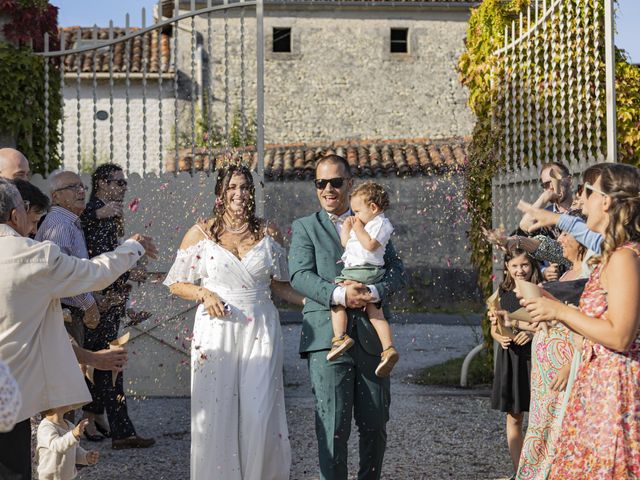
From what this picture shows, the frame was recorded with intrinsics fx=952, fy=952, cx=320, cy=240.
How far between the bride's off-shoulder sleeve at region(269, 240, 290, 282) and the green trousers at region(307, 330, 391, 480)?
0.57 m

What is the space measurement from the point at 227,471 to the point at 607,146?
3806 millimetres

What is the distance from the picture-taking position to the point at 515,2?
8.71m

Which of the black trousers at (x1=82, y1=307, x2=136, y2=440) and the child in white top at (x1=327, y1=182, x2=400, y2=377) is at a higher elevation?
the child in white top at (x1=327, y1=182, x2=400, y2=377)

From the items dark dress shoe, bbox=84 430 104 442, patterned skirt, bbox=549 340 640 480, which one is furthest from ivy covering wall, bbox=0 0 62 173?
patterned skirt, bbox=549 340 640 480

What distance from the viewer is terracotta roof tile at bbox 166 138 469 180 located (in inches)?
843

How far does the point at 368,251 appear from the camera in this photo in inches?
203

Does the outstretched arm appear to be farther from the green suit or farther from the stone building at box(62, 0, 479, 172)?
the stone building at box(62, 0, 479, 172)

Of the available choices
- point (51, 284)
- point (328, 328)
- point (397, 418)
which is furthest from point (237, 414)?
point (397, 418)

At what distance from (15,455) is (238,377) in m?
1.55

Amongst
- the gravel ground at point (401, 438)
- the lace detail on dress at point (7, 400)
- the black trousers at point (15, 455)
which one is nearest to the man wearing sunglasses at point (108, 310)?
the gravel ground at point (401, 438)

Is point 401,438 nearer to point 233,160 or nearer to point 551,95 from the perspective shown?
point 551,95

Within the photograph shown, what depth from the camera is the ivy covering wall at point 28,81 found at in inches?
339

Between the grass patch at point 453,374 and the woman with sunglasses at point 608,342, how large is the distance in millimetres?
5709

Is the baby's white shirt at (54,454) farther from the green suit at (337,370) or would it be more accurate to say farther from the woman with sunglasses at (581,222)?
the woman with sunglasses at (581,222)
